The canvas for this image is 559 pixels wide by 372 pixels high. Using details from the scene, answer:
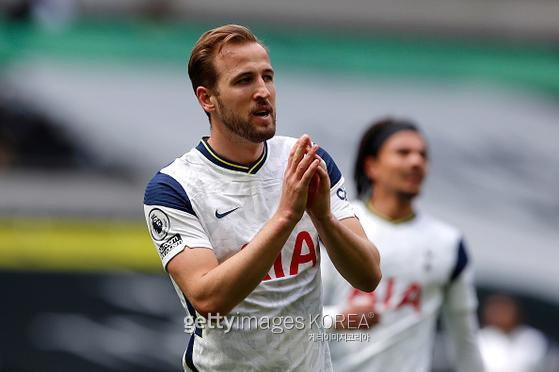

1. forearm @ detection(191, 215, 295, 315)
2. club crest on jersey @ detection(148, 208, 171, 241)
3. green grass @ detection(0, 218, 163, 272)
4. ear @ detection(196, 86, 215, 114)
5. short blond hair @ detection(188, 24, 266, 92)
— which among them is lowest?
green grass @ detection(0, 218, 163, 272)

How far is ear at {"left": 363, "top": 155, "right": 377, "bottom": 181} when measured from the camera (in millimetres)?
6508

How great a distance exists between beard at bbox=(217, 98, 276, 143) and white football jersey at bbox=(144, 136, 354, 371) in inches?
6.3

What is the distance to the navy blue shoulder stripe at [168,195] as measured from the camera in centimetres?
412

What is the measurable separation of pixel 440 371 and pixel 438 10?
567 centimetres

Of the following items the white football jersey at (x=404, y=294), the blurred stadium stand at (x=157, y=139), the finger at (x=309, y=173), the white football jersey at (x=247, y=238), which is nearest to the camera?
the finger at (x=309, y=173)

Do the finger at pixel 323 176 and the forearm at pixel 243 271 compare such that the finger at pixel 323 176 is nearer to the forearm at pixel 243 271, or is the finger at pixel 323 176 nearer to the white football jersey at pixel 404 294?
the forearm at pixel 243 271

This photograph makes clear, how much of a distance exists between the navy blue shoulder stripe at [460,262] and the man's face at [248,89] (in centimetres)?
240

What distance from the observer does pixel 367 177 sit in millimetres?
6586

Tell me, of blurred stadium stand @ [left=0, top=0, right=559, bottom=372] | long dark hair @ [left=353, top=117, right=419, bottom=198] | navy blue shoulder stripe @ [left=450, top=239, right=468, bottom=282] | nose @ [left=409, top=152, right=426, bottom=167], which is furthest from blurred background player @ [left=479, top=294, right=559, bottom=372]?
nose @ [left=409, top=152, right=426, bottom=167]

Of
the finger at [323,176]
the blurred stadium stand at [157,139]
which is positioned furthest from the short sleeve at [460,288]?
the blurred stadium stand at [157,139]

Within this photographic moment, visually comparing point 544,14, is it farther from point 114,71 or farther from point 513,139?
point 114,71

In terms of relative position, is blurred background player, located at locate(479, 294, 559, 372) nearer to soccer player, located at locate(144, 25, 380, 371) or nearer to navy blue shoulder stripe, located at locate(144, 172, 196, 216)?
soccer player, located at locate(144, 25, 380, 371)

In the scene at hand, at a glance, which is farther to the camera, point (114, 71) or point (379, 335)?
point (114, 71)

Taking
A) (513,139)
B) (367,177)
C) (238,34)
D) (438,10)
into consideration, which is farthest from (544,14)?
(238,34)
